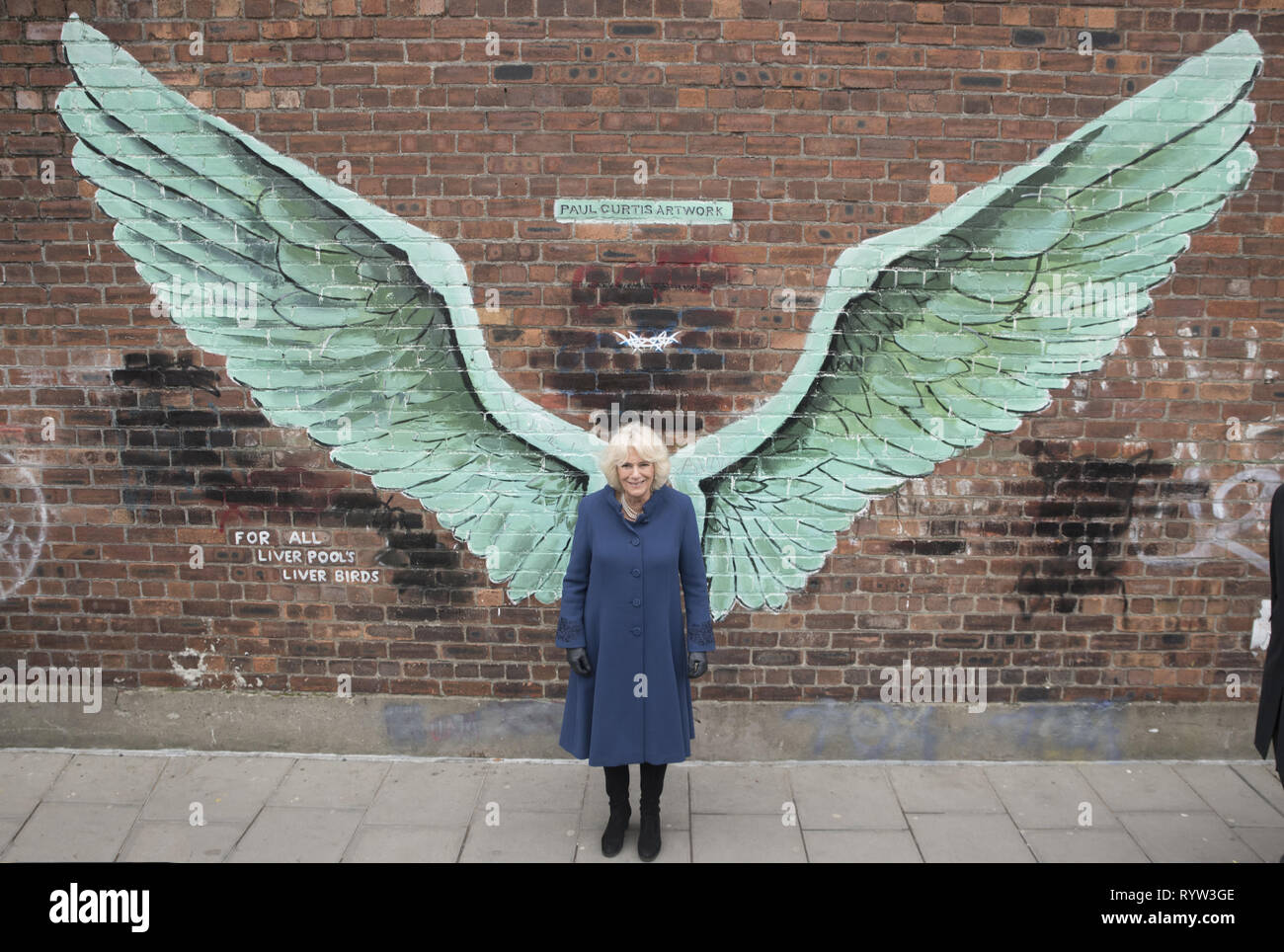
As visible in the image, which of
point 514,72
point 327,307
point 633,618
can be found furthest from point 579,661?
point 514,72

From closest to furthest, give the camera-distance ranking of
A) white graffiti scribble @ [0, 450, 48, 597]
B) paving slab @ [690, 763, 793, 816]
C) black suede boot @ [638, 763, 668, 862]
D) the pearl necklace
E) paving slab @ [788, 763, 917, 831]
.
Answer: the pearl necklace → black suede boot @ [638, 763, 668, 862] → paving slab @ [788, 763, 917, 831] → paving slab @ [690, 763, 793, 816] → white graffiti scribble @ [0, 450, 48, 597]

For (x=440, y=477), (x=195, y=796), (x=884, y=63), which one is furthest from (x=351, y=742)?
(x=884, y=63)

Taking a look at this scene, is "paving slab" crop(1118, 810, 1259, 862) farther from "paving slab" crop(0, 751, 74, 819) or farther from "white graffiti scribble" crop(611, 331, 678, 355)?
"paving slab" crop(0, 751, 74, 819)

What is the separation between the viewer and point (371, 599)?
3.99 metres

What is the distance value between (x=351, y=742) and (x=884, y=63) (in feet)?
13.1

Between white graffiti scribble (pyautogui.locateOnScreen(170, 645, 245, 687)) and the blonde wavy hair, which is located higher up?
the blonde wavy hair

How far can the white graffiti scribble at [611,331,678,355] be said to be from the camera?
12.4 ft

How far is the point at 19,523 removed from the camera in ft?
13.2

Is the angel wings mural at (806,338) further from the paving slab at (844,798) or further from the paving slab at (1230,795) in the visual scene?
the paving slab at (1230,795)

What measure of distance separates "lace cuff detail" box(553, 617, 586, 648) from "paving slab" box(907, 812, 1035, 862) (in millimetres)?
1644

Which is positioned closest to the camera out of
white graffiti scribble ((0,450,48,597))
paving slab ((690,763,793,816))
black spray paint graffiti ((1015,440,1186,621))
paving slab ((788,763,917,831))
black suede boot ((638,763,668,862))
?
black suede boot ((638,763,668,862))

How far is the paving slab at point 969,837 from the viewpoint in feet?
10.9

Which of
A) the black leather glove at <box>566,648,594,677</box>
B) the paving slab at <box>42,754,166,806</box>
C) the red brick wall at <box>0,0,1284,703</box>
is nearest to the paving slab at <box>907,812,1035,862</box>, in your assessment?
the red brick wall at <box>0,0,1284,703</box>

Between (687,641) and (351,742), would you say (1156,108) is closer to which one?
(687,641)
